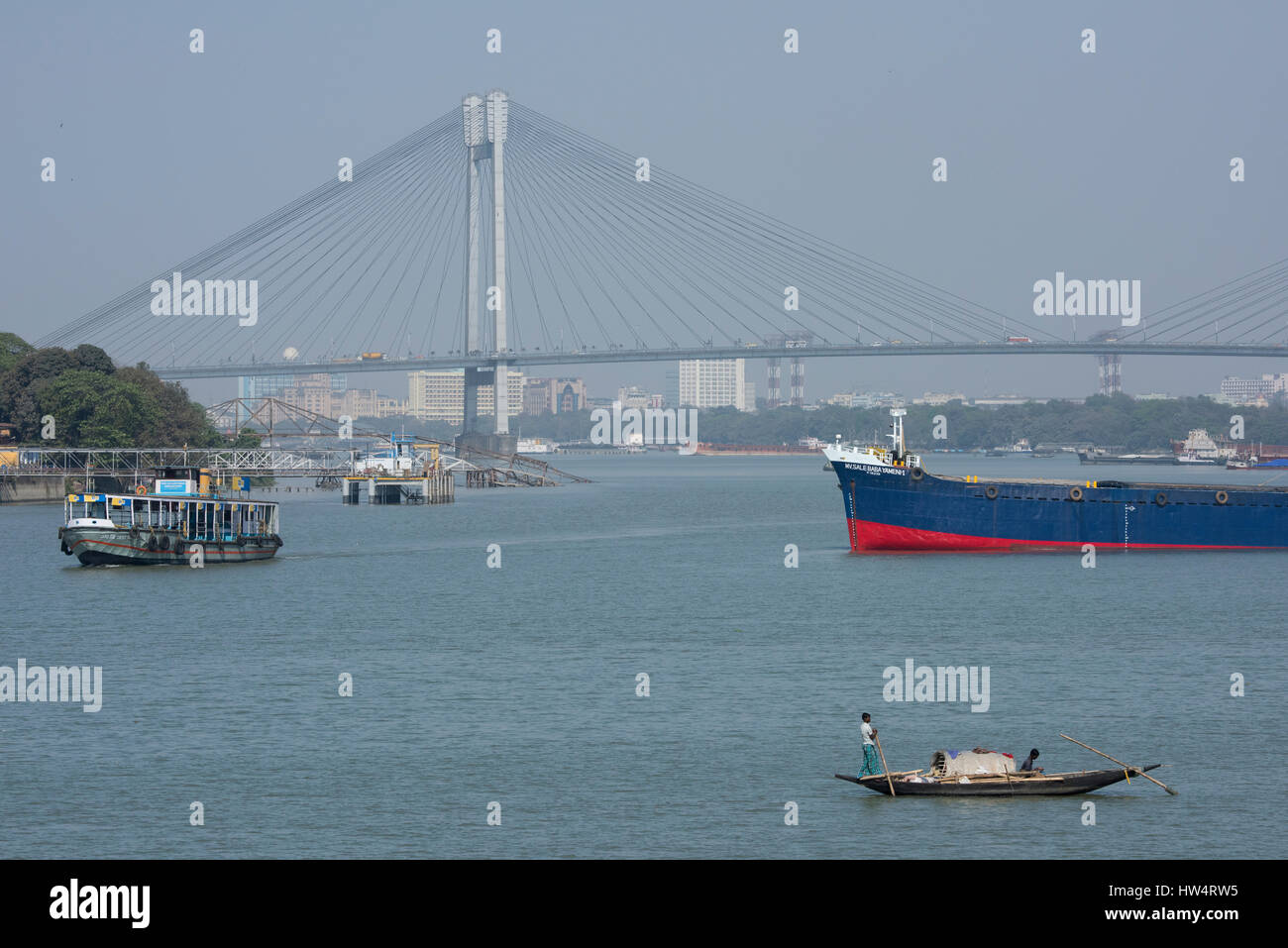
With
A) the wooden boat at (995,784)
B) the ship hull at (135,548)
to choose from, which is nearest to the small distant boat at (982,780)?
the wooden boat at (995,784)

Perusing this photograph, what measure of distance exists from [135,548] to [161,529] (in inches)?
53.7

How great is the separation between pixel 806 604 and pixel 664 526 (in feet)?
127

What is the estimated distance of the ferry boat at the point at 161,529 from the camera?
56594mm

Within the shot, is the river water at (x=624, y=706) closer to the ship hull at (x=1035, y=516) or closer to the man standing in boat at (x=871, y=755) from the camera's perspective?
the man standing in boat at (x=871, y=755)

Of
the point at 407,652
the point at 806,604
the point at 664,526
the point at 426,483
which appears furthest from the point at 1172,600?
the point at 426,483

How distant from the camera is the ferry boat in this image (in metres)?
56.6

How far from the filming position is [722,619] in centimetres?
4478

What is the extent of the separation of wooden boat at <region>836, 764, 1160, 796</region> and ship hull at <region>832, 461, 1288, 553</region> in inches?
1505

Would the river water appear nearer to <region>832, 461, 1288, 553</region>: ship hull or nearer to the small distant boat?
the small distant boat

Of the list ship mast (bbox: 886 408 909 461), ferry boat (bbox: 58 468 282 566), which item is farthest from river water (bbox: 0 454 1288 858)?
ship mast (bbox: 886 408 909 461)

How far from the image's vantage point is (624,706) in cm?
3117

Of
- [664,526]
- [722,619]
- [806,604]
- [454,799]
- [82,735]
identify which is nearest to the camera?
[454,799]

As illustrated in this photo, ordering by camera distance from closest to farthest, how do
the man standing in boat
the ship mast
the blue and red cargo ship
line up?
the man standing in boat, the ship mast, the blue and red cargo ship
